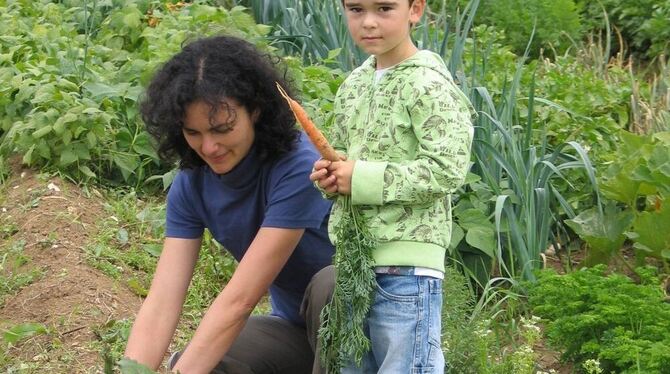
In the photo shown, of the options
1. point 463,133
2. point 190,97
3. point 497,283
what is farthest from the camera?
point 497,283

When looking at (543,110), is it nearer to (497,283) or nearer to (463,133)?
(497,283)

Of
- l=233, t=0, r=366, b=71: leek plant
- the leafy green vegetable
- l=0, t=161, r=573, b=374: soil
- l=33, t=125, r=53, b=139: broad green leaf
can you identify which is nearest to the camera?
the leafy green vegetable

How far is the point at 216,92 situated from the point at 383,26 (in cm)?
44

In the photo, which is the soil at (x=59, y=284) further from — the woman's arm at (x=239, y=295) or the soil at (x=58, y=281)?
the woman's arm at (x=239, y=295)

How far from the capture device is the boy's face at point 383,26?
2.78 metres

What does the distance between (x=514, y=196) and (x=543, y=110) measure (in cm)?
81

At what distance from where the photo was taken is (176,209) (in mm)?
3240

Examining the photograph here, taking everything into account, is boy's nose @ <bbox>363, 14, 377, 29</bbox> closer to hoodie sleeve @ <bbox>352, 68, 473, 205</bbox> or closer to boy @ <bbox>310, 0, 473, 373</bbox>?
boy @ <bbox>310, 0, 473, 373</bbox>

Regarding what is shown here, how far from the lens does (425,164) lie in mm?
2695

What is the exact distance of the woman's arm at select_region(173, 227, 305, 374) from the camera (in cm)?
301

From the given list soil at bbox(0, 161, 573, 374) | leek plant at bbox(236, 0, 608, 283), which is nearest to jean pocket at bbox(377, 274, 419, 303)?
soil at bbox(0, 161, 573, 374)

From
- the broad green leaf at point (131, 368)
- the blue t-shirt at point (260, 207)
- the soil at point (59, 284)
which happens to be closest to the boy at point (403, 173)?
the blue t-shirt at point (260, 207)

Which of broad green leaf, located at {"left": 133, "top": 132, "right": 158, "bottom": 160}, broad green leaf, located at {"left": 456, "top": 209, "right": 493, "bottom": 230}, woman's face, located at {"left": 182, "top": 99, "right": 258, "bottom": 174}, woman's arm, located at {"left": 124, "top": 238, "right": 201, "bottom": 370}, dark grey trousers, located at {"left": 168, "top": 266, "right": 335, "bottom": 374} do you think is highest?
woman's face, located at {"left": 182, "top": 99, "right": 258, "bottom": 174}

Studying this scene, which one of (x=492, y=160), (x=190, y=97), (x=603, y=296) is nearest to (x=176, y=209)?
(x=190, y=97)
